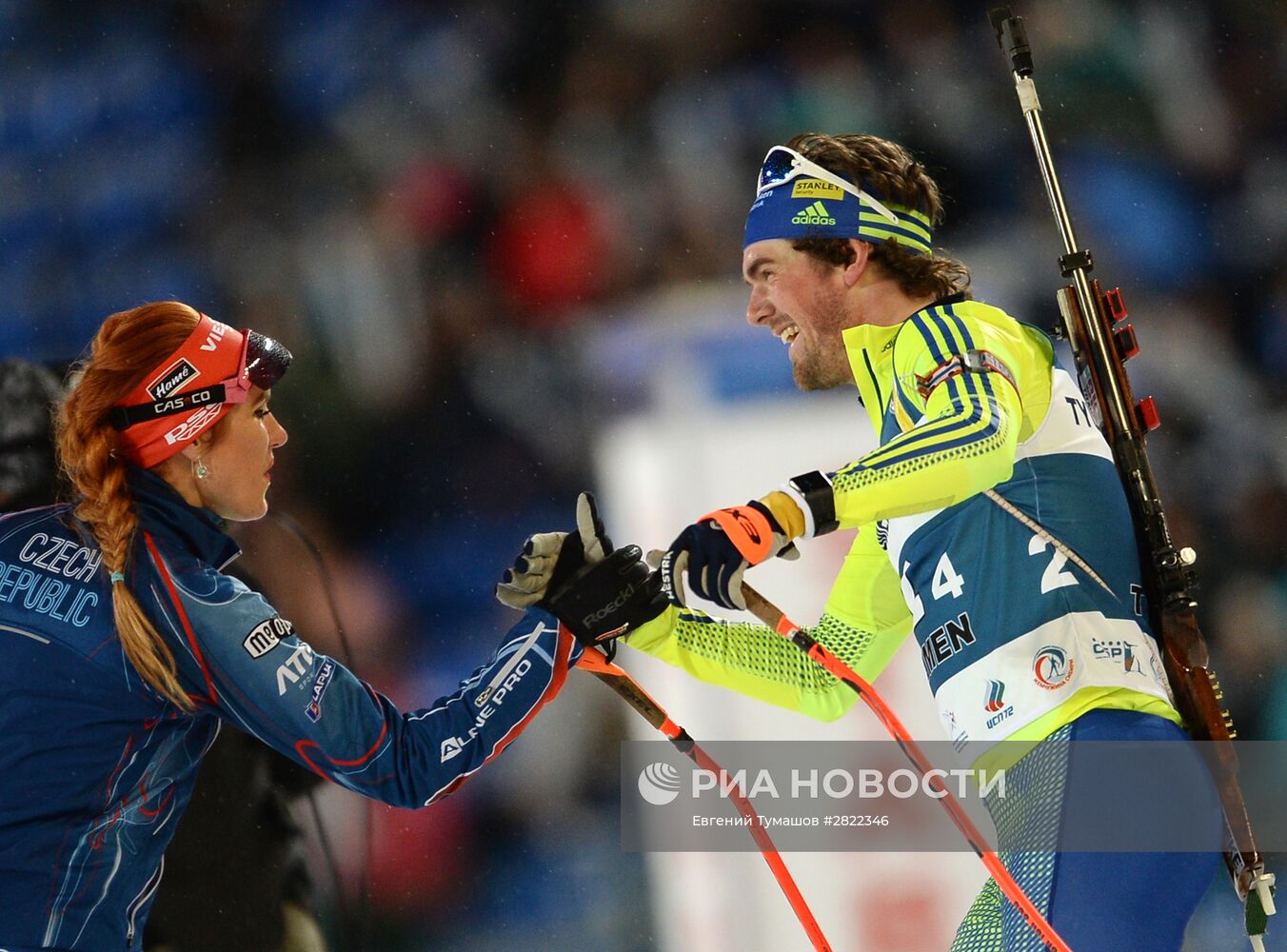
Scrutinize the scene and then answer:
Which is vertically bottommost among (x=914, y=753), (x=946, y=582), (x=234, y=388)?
(x=914, y=753)

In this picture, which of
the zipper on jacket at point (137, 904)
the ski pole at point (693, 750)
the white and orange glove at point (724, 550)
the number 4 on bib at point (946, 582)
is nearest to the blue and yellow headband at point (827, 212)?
the number 4 on bib at point (946, 582)

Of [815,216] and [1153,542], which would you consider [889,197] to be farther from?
[1153,542]

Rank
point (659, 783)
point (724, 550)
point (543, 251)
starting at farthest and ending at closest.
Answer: point (543, 251) < point (659, 783) < point (724, 550)

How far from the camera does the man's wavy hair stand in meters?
2.45

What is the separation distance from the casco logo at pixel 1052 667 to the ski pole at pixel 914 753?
0.91ft

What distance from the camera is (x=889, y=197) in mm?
2518

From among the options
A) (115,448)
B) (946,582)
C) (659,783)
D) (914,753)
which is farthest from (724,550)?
(659,783)

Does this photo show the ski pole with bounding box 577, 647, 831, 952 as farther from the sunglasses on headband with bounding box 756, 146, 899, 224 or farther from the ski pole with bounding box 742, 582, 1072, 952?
the sunglasses on headband with bounding box 756, 146, 899, 224

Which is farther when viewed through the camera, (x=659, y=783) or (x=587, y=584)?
(x=659, y=783)

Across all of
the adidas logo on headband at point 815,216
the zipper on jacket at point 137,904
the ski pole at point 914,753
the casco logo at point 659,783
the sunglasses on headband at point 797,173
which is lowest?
the casco logo at point 659,783

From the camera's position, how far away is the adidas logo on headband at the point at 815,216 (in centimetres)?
248

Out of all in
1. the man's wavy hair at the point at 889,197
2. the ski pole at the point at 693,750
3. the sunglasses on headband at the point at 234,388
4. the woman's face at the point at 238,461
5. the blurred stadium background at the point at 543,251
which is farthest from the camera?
the blurred stadium background at the point at 543,251

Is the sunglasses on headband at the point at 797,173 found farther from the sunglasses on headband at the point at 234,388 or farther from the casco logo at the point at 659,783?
the casco logo at the point at 659,783

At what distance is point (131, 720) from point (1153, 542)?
1642 millimetres
